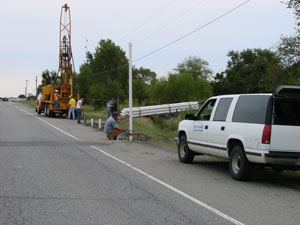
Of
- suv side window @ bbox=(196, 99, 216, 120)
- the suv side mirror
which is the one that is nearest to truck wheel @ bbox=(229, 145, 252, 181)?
suv side window @ bbox=(196, 99, 216, 120)

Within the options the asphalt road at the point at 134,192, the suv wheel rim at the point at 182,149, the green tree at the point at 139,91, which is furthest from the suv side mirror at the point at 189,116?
the green tree at the point at 139,91

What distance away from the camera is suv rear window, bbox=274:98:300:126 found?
8.61 m

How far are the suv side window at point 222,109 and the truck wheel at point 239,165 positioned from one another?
989mm

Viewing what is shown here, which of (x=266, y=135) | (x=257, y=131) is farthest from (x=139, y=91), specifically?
(x=266, y=135)

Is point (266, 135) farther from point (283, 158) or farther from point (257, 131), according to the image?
point (283, 158)

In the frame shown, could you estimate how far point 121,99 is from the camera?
55562mm

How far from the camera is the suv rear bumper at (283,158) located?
8273 mm

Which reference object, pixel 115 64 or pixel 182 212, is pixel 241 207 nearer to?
pixel 182 212

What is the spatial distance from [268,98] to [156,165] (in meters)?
3.79

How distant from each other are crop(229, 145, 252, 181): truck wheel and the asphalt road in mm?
195

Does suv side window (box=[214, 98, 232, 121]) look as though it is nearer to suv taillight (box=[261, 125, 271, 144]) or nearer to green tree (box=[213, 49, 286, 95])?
suv taillight (box=[261, 125, 271, 144])

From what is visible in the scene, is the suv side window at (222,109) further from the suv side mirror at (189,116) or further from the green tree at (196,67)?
the green tree at (196,67)

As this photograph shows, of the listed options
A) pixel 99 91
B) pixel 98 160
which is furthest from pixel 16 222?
pixel 99 91

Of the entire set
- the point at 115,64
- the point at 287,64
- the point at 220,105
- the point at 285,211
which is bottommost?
the point at 285,211
